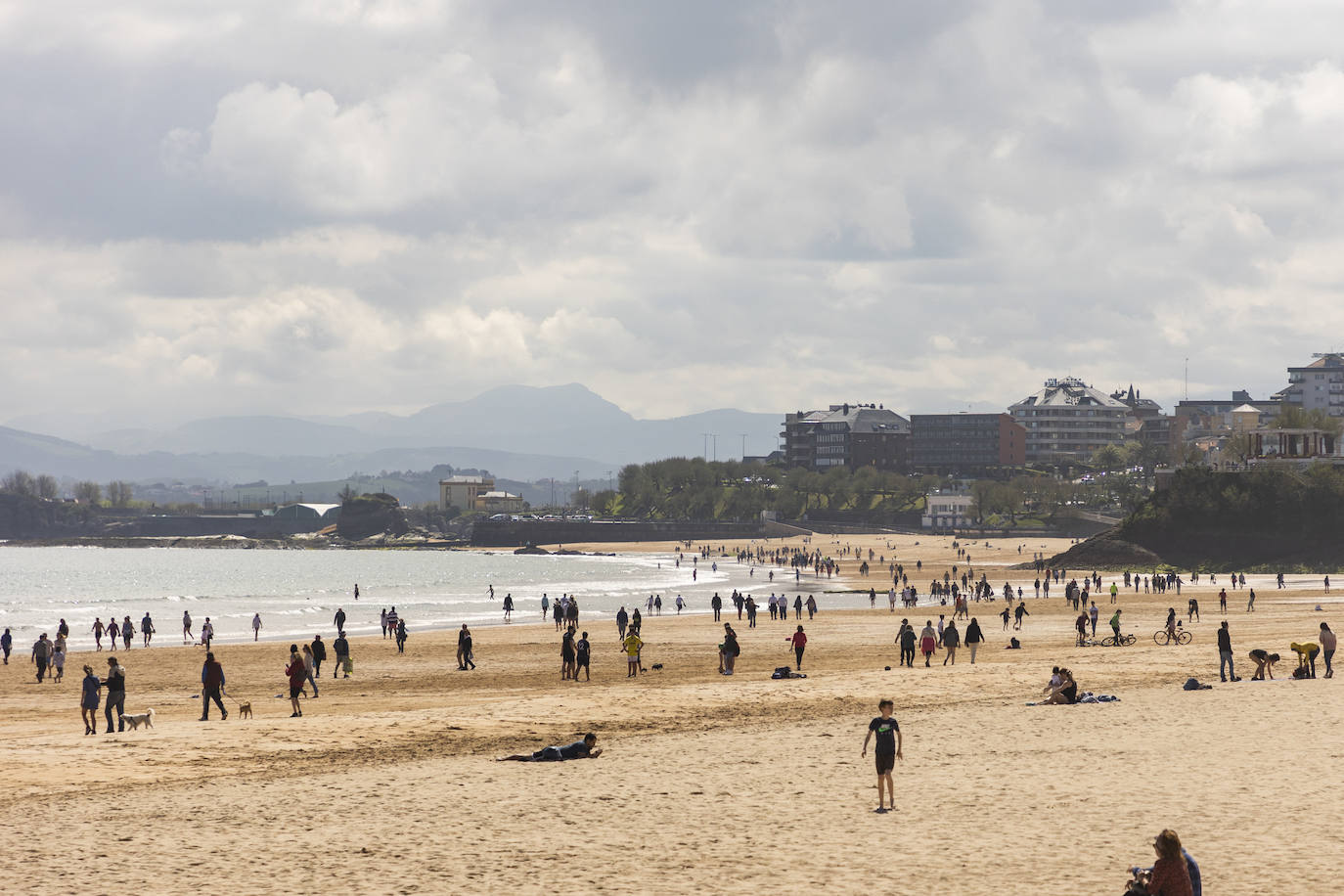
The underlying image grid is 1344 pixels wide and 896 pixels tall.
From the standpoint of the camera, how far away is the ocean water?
64.8 m

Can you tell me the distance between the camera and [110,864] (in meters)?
13.3

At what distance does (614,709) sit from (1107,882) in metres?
13.6

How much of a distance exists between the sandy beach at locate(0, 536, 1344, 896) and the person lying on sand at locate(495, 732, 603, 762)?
0.34m

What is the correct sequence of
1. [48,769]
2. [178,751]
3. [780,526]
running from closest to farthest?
[48,769]
[178,751]
[780,526]

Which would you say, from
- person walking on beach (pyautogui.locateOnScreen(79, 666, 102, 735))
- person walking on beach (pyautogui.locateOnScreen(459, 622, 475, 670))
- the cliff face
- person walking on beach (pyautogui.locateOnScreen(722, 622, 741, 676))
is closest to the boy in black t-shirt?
person walking on beach (pyautogui.locateOnScreen(79, 666, 102, 735))

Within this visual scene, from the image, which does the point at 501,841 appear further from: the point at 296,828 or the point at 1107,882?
the point at 1107,882

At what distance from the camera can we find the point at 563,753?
19.4m

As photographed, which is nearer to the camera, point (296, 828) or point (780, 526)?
point (296, 828)

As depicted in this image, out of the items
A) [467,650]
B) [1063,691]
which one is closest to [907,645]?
[1063,691]

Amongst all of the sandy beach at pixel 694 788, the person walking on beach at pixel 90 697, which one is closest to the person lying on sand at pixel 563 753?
the sandy beach at pixel 694 788

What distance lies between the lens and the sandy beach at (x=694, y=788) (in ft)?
43.1

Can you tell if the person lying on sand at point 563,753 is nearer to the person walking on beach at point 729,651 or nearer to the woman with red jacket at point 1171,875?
the woman with red jacket at point 1171,875

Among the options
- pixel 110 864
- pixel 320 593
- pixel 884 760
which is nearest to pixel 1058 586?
pixel 320 593

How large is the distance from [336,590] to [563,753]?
82.9m
